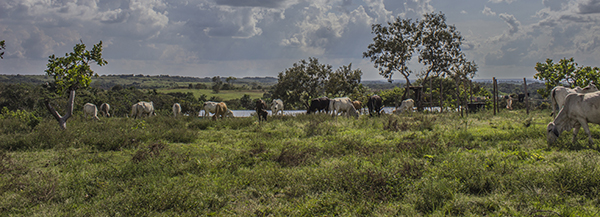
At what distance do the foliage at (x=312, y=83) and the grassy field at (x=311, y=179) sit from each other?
29.3 meters

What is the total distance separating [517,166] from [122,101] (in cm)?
4211

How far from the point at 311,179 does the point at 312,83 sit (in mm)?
34186

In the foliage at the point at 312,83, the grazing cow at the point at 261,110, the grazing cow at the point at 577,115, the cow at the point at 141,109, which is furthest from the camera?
the foliage at the point at 312,83

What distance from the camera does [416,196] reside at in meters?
5.73

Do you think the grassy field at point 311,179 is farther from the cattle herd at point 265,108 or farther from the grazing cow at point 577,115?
the cattle herd at point 265,108

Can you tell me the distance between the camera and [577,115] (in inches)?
348

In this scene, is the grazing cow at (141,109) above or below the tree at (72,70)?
below

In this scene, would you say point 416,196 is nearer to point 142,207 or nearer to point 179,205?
point 179,205

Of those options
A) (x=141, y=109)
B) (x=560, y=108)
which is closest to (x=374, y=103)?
(x=560, y=108)

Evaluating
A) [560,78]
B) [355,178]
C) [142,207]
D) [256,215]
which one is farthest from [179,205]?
[560,78]

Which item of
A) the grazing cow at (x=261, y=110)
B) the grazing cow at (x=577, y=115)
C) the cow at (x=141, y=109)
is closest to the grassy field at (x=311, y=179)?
the grazing cow at (x=577, y=115)

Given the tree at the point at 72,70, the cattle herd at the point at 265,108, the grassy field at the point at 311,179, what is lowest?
the grassy field at the point at 311,179

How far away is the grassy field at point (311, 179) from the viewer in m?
5.41

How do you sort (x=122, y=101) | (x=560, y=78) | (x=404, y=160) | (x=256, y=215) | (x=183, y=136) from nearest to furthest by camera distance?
(x=256, y=215)
(x=404, y=160)
(x=183, y=136)
(x=560, y=78)
(x=122, y=101)
